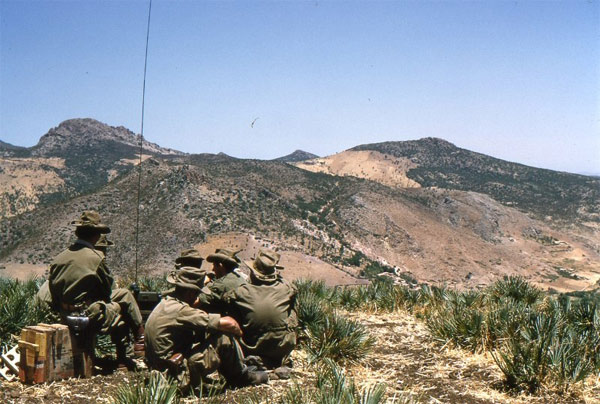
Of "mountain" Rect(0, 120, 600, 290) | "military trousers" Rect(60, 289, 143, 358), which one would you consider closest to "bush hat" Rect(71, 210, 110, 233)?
"military trousers" Rect(60, 289, 143, 358)

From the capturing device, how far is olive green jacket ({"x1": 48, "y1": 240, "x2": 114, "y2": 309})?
5.80m

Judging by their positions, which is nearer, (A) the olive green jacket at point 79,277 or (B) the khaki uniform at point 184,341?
(B) the khaki uniform at point 184,341

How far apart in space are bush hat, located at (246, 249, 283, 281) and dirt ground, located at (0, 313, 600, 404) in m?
1.20

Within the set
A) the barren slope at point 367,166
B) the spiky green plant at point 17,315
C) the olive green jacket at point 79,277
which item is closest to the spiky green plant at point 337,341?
the olive green jacket at point 79,277

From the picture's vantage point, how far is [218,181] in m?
54.3

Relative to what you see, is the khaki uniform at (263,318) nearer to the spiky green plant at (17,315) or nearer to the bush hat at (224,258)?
the bush hat at (224,258)

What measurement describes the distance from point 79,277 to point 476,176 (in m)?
98.9

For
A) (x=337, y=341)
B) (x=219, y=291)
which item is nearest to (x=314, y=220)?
(x=337, y=341)

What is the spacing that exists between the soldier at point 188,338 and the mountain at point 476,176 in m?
79.5

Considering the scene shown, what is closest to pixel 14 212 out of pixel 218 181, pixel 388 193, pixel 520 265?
pixel 218 181

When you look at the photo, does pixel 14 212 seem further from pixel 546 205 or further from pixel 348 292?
pixel 546 205

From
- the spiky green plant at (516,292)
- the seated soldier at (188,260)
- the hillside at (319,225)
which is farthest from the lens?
the hillside at (319,225)

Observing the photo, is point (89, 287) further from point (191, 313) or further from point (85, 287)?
point (191, 313)

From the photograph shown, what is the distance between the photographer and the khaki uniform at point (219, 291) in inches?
240
